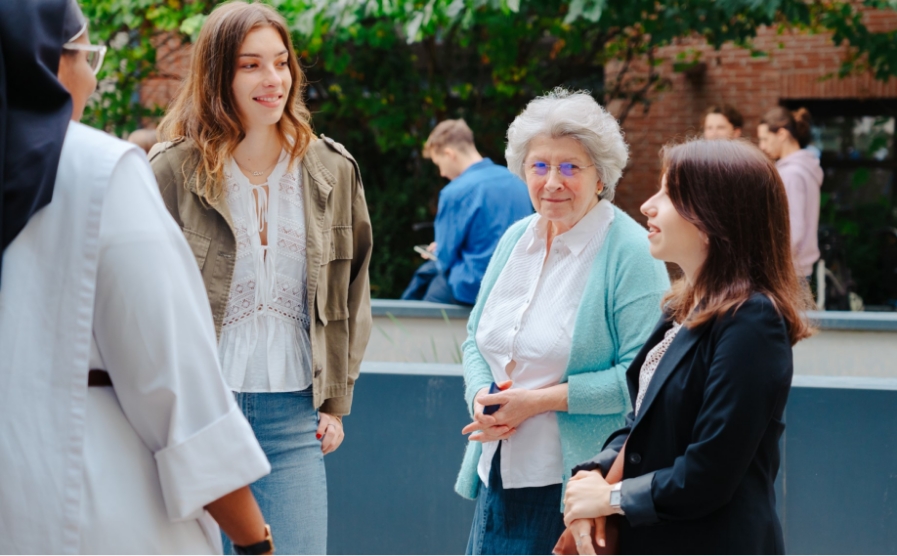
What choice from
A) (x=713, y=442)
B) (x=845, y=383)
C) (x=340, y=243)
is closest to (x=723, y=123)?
(x=845, y=383)

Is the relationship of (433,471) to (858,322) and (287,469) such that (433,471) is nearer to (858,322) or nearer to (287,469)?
(287,469)

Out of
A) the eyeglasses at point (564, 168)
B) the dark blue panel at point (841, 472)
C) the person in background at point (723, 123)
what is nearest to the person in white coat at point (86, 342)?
the eyeglasses at point (564, 168)

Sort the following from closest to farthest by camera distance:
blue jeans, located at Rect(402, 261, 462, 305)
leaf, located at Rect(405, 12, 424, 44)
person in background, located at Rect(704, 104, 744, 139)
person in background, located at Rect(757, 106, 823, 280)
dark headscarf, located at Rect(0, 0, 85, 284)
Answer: dark headscarf, located at Rect(0, 0, 85, 284)
blue jeans, located at Rect(402, 261, 462, 305)
person in background, located at Rect(757, 106, 823, 280)
leaf, located at Rect(405, 12, 424, 44)
person in background, located at Rect(704, 104, 744, 139)

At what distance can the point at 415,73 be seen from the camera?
1130 centimetres

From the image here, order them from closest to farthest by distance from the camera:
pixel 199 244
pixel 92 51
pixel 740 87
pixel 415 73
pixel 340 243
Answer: pixel 92 51 < pixel 199 244 < pixel 340 243 < pixel 415 73 < pixel 740 87

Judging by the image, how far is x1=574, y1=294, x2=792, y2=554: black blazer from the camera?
1.98m

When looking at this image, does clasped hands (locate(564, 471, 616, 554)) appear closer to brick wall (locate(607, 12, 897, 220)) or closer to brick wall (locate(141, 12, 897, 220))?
brick wall (locate(607, 12, 897, 220))

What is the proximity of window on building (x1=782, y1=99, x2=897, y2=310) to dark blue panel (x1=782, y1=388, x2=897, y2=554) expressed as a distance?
312 inches

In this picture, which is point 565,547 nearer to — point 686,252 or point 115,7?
Answer: point 686,252

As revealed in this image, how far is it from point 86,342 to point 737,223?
1.36 metres

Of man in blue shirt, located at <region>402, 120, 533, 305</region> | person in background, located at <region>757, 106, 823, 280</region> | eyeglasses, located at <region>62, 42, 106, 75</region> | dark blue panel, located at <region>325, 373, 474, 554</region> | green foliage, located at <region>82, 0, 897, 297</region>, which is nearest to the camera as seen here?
eyeglasses, located at <region>62, 42, 106, 75</region>

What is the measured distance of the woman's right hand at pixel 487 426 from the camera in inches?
107

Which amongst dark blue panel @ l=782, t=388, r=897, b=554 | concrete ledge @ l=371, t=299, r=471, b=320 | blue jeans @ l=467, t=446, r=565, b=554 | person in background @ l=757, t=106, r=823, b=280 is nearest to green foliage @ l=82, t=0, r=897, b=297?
person in background @ l=757, t=106, r=823, b=280

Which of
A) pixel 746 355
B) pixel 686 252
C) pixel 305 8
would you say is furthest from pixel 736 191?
pixel 305 8
